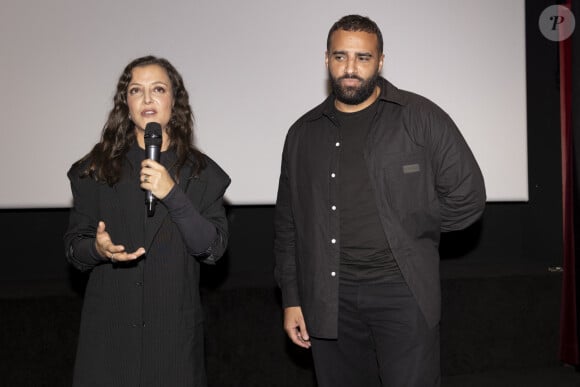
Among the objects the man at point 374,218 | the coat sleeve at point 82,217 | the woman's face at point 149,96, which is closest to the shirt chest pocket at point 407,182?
the man at point 374,218

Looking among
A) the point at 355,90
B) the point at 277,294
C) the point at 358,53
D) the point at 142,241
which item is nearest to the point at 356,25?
the point at 358,53

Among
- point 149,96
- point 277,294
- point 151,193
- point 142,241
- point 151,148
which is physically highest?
point 149,96

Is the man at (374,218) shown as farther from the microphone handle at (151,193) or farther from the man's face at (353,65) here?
the microphone handle at (151,193)

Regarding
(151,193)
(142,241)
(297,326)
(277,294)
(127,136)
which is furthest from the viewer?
(277,294)

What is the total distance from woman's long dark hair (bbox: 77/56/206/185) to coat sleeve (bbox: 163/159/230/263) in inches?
2.7

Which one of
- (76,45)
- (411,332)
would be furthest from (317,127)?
(76,45)

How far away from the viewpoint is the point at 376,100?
2.01 metres

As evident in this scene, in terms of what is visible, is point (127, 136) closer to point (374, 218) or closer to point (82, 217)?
point (82, 217)

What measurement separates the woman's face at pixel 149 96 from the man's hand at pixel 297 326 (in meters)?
0.76

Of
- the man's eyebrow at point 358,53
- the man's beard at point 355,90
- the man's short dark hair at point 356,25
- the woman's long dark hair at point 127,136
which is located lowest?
the woman's long dark hair at point 127,136

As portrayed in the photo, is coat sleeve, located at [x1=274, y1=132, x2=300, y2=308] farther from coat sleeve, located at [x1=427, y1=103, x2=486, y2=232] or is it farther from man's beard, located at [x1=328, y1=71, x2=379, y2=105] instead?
coat sleeve, located at [x1=427, y1=103, x2=486, y2=232]

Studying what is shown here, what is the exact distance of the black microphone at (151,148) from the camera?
158 centimetres

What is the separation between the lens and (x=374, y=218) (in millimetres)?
1885

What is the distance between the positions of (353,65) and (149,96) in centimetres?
64
